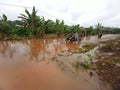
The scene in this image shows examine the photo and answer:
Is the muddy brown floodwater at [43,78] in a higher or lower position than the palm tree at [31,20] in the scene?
lower

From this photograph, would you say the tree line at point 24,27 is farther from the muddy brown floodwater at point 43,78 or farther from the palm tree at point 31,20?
the muddy brown floodwater at point 43,78

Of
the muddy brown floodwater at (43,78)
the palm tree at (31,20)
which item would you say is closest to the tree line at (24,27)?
the palm tree at (31,20)

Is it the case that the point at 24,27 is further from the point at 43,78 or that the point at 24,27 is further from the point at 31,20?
the point at 43,78

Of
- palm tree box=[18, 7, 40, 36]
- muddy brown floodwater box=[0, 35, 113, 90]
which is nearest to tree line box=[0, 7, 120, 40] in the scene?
palm tree box=[18, 7, 40, 36]

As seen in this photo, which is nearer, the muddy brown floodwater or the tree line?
the muddy brown floodwater

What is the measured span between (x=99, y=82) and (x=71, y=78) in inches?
50.6

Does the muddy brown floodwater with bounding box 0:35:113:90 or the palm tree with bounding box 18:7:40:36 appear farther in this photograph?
the palm tree with bounding box 18:7:40:36

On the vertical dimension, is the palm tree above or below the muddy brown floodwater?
above

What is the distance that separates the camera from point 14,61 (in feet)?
31.0

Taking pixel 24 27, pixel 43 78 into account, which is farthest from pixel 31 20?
pixel 43 78

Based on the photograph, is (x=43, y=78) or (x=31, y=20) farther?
(x=31, y=20)

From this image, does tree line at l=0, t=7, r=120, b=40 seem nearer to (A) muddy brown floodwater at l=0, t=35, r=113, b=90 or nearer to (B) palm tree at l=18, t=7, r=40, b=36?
(B) palm tree at l=18, t=7, r=40, b=36

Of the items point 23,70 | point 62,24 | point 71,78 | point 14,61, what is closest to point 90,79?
point 71,78

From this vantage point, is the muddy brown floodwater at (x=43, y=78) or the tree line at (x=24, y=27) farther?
the tree line at (x=24, y=27)
